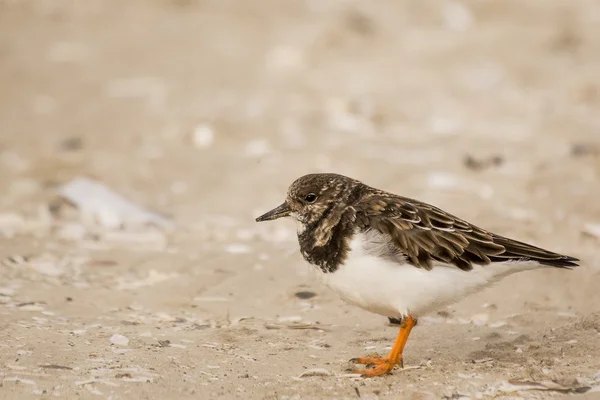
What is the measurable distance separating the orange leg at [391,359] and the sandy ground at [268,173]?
0.05m

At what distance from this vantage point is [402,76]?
30.6 feet

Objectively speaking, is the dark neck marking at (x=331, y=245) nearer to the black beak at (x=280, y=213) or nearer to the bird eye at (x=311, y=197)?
the bird eye at (x=311, y=197)

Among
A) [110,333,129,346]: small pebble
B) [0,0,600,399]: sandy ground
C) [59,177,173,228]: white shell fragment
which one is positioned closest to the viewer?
[0,0,600,399]: sandy ground

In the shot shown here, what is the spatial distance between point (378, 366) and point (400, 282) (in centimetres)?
39

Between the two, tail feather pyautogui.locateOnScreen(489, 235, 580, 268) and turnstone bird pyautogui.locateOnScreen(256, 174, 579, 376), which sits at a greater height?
tail feather pyautogui.locateOnScreen(489, 235, 580, 268)

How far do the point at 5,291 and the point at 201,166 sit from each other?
2697mm

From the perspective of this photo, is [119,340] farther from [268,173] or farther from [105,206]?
[268,173]

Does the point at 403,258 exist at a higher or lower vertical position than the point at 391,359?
higher

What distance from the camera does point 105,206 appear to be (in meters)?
6.66

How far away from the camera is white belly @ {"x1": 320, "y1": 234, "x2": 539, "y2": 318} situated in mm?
4109

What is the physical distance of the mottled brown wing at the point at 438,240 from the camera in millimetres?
4180

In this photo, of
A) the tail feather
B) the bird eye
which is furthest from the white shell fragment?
the tail feather

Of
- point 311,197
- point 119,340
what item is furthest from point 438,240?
point 119,340

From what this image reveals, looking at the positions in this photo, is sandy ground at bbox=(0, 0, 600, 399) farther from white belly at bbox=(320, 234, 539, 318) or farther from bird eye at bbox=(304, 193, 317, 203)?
bird eye at bbox=(304, 193, 317, 203)
